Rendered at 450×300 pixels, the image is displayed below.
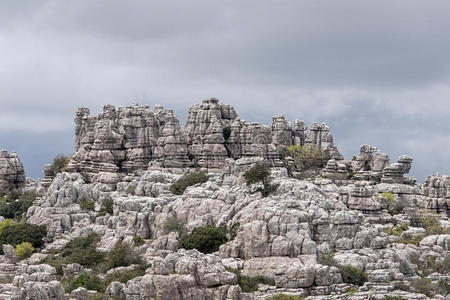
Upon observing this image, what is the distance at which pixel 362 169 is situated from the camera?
97188mm

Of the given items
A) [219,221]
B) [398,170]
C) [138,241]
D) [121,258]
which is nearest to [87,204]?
[138,241]

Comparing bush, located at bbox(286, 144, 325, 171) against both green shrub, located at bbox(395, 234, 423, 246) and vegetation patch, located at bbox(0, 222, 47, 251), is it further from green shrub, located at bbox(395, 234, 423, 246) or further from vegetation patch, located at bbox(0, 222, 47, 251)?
vegetation patch, located at bbox(0, 222, 47, 251)

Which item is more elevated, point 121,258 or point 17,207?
point 17,207

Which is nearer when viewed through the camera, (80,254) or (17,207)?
(80,254)

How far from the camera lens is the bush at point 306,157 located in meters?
99.8

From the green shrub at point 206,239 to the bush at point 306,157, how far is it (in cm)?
4511

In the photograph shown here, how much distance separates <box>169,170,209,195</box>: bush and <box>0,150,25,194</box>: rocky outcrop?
30.5 m

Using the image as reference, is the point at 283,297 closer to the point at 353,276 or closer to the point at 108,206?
the point at 353,276

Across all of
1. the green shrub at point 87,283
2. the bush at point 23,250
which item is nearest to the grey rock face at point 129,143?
the bush at point 23,250

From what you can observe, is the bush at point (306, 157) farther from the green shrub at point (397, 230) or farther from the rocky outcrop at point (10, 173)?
→ the rocky outcrop at point (10, 173)

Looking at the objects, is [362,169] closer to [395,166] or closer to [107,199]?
[395,166]

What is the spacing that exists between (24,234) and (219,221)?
20963 mm

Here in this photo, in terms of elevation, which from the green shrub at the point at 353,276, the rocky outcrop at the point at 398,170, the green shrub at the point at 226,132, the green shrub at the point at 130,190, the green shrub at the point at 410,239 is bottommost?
the green shrub at the point at 353,276

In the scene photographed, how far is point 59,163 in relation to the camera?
4122 inches
